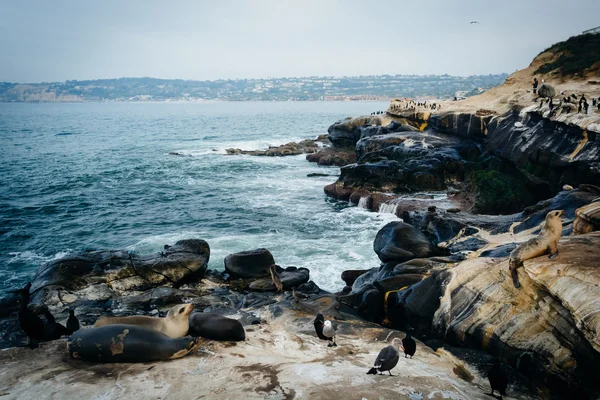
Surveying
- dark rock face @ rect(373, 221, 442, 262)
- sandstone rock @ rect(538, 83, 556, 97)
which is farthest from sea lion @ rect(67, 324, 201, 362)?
sandstone rock @ rect(538, 83, 556, 97)

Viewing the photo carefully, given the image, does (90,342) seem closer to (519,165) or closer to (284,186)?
(519,165)

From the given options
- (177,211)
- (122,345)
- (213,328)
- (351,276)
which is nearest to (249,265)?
(351,276)

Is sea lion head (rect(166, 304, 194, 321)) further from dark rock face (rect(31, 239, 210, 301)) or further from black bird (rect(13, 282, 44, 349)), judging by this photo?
dark rock face (rect(31, 239, 210, 301))

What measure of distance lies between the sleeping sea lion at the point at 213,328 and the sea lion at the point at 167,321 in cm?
55

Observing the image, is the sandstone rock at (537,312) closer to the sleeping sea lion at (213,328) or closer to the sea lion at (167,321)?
the sleeping sea lion at (213,328)

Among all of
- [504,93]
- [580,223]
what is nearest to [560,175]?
[580,223]

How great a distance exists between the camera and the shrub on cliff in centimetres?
2689

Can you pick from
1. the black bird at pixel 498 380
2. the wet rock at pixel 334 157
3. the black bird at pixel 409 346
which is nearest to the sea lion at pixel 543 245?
the black bird at pixel 498 380

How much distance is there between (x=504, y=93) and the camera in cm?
4319

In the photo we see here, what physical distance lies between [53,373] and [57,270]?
10.4 m

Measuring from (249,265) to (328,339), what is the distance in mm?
8747

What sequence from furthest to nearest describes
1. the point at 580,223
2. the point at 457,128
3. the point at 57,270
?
1. the point at 457,128
2. the point at 57,270
3. the point at 580,223

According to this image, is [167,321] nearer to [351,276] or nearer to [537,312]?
[537,312]

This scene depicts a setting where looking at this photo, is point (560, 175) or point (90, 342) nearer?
point (90, 342)
